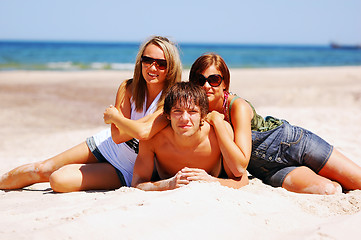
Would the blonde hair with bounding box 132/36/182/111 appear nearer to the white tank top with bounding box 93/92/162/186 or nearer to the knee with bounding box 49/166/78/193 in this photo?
the white tank top with bounding box 93/92/162/186

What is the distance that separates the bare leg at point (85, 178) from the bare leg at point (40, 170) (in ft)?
0.59

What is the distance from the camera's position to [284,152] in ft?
13.7

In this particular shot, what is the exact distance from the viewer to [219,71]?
3.93 metres

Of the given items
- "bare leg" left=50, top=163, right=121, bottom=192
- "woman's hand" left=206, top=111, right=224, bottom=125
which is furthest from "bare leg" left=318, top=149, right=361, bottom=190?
"bare leg" left=50, top=163, right=121, bottom=192

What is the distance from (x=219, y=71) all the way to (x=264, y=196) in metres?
1.33

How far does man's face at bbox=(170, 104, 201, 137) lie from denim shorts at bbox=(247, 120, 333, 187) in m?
0.82

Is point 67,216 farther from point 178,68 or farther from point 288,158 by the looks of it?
point 288,158

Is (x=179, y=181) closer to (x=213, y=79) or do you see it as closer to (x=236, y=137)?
(x=236, y=137)

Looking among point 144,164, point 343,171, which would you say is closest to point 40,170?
point 144,164

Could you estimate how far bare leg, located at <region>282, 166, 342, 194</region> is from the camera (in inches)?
153

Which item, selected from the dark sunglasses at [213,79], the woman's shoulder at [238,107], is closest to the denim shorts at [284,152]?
the woman's shoulder at [238,107]

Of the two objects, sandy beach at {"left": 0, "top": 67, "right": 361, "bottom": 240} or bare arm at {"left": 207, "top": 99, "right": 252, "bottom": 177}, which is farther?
bare arm at {"left": 207, "top": 99, "right": 252, "bottom": 177}

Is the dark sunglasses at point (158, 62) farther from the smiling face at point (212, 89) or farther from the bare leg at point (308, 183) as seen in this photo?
the bare leg at point (308, 183)

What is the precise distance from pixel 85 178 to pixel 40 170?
0.71 meters
